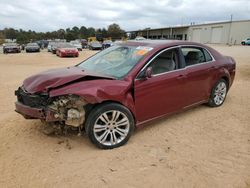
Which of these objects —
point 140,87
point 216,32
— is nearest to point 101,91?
point 140,87

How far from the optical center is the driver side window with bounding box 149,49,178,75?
4234 millimetres

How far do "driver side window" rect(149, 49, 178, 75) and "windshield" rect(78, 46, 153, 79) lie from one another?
9.7 inches

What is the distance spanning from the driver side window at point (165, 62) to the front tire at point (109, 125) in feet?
3.18

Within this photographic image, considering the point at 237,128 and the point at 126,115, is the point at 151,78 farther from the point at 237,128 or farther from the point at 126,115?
the point at 237,128

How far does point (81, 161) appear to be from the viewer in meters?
3.42

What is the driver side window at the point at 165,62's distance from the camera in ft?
13.9

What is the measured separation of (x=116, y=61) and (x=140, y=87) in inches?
33.1

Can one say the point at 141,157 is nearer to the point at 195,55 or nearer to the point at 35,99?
the point at 35,99

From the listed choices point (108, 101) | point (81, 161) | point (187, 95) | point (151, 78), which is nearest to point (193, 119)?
point (187, 95)

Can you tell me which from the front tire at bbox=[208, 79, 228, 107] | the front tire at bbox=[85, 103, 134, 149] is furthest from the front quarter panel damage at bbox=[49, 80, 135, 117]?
the front tire at bbox=[208, 79, 228, 107]

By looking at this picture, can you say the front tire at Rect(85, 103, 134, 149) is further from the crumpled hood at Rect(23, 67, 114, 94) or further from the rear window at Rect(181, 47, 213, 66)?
the rear window at Rect(181, 47, 213, 66)

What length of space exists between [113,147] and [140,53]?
164 centimetres

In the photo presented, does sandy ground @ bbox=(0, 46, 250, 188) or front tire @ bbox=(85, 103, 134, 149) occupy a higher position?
front tire @ bbox=(85, 103, 134, 149)

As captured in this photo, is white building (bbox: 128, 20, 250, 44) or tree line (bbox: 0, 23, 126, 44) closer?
white building (bbox: 128, 20, 250, 44)
